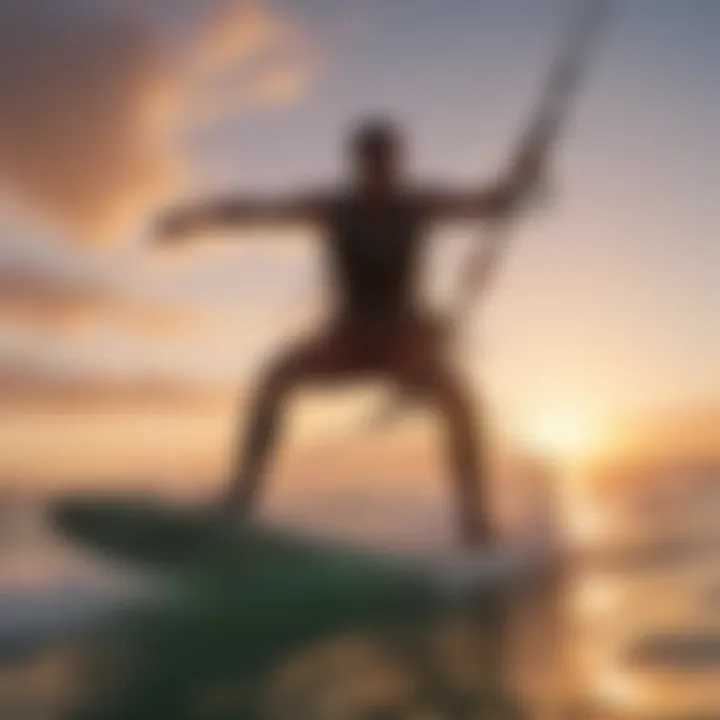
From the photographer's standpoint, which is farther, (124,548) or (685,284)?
(685,284)

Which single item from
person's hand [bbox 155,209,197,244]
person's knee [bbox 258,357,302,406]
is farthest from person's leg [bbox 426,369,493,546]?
person's hand [bbox 155,209,197,244]

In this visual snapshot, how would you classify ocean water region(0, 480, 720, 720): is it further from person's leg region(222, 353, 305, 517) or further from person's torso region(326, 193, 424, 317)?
person's torso region(326, 193, 424, 317)

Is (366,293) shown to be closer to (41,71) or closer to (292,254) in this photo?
(292,254)

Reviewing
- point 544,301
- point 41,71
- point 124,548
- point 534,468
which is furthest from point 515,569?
point 41,71

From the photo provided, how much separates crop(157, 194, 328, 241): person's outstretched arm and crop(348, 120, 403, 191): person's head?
0.17 feet

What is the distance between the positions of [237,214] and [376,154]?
5.9 inches

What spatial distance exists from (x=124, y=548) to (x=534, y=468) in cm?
40

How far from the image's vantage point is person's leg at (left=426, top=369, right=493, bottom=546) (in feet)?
3.96

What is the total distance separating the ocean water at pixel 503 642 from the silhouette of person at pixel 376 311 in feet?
0.28

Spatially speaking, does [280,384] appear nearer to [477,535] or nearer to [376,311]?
[376,311]

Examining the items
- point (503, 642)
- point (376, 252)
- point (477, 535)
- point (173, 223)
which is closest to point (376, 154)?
point (376, 252)

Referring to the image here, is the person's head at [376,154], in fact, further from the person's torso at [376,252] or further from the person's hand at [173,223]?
the person's hand at [173,223]

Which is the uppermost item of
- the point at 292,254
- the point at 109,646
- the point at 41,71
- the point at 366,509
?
the point at 41,71

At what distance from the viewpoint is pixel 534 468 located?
4.03 feet
